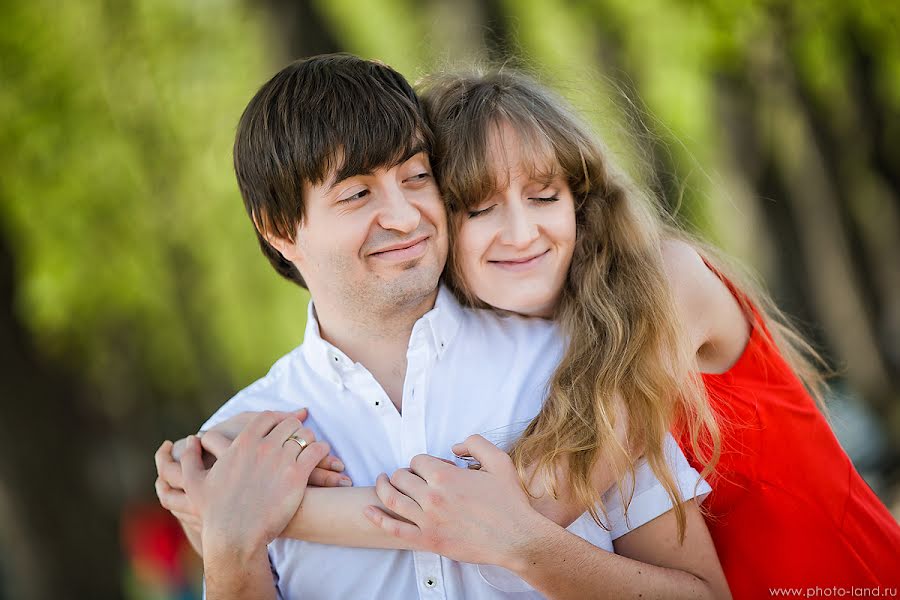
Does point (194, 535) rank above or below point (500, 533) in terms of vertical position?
below

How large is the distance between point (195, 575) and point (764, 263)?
8.87 metres

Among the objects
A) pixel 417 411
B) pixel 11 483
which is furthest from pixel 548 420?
pixel 11 483

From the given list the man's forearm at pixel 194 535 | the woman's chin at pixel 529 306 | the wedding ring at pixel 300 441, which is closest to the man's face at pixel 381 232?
the woman's chin at pixel 529 306

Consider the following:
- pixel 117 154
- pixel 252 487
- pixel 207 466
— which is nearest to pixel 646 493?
pixel 252 487

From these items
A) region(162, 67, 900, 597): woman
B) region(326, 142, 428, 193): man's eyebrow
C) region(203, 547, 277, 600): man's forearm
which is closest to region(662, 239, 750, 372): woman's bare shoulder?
region(162, 67, 900, 597): woman

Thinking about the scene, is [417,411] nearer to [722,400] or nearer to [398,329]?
[398,329]

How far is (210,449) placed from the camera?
2.73 m

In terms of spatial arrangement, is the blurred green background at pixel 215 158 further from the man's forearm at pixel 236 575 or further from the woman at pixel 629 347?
the man's forearm at pixel 236 575

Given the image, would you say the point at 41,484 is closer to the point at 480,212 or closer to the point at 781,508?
the point at 480,212

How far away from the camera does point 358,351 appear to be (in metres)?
2.90

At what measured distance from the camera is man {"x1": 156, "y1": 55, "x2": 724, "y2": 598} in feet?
8.49

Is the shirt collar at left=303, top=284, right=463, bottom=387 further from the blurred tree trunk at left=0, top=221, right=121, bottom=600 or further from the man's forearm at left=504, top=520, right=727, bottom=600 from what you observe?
the blurred tree trunk at left=0, top=221, right=121, bottom=600

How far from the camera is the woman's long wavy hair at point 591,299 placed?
2527 mm

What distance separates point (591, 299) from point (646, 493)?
1.90 ft
